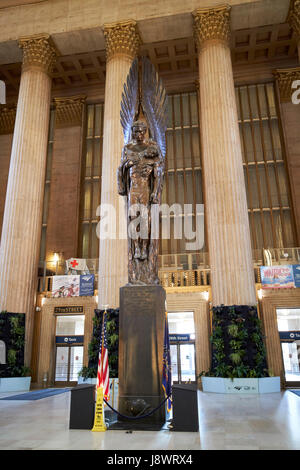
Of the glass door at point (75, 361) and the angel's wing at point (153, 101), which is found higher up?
the angel's wing at point (153, 101)

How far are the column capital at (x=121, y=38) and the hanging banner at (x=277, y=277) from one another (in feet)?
36.9

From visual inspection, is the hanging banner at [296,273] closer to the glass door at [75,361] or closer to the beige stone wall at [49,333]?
the beige stone wall at [49,333]

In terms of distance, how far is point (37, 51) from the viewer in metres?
17.6

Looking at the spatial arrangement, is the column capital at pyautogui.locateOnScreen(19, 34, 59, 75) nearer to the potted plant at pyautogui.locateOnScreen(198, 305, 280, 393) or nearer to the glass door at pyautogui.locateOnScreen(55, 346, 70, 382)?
the glass door at pyautogui.locateOnScreen(55, 346, 70, 382)

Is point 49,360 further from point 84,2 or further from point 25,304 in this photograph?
point 84,2

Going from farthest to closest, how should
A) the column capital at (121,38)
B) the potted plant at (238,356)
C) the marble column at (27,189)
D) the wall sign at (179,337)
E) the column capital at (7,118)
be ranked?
the column capital at (7,118), the column capital at (121,38), the wall sign at (179,337), the marble column at (27,189), the potted plant at (238,356)

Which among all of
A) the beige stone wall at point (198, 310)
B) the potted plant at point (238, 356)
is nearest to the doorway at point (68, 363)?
the beige stone wall at point (198, 310)

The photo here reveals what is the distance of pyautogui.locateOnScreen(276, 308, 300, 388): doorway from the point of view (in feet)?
45.8

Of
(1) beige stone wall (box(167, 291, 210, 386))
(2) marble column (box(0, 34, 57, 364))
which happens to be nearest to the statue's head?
(1) beige stone wall (box(167, 291, 210, 386))

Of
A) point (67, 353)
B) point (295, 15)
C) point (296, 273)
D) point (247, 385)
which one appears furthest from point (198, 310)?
point (295, 15)

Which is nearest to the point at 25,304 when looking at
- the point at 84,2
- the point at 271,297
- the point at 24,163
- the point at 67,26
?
the point at 24,163

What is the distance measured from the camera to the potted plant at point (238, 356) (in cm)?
1107

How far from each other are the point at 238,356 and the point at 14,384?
309 inches

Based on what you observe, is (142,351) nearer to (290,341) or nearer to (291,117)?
(290,341)
